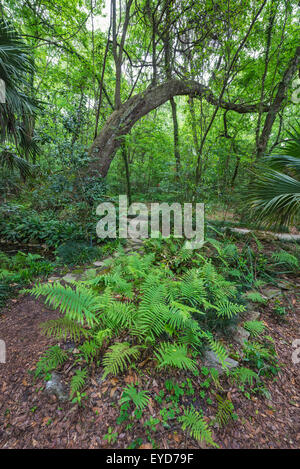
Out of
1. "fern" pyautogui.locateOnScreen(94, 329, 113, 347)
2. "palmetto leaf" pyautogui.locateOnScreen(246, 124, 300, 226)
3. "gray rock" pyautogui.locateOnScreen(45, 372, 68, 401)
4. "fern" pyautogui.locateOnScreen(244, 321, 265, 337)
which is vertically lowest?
"gray rock" pyautogui.locateOnScreen(45, 372, 68, 401)

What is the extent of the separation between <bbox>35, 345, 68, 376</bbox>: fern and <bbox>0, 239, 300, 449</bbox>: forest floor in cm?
6

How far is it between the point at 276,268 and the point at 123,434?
2.86m

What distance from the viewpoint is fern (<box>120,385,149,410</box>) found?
1203 millimetres

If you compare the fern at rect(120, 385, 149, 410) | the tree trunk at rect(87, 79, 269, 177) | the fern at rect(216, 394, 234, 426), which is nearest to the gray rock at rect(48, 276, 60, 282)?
the fern at rect(120, 385, 149, 410)

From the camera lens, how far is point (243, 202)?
286 centimetres

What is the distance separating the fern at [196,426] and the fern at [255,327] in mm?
924

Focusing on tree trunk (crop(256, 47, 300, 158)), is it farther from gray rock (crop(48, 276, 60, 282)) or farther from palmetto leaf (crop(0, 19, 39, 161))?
gray rock (crop(48, 276, 60, 282))

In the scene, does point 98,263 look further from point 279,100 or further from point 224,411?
point 279,100

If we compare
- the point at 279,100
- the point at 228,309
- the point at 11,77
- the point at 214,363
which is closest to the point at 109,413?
the point at 214,363

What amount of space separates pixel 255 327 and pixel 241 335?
0.61ft

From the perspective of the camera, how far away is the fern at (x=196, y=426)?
110 centimetres

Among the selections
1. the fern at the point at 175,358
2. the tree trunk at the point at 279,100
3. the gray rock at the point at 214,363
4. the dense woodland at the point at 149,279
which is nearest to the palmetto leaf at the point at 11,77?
the dense woodland at the point at 149,279

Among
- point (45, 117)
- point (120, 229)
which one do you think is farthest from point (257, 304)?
point (45, 117)
